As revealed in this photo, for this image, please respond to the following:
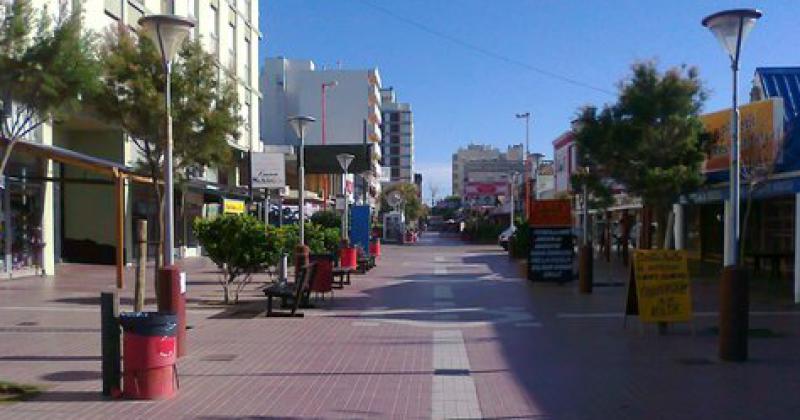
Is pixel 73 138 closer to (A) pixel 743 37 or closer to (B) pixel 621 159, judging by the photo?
(B) pixel 621 159

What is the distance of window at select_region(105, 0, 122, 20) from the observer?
26109 mm

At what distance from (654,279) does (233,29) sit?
31143 millimetres

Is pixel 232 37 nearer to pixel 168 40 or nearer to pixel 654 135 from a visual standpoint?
pixel 654 135

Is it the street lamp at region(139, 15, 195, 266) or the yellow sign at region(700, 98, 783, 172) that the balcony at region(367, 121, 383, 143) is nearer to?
the yellow sign at region(700, 98, 783, 172)

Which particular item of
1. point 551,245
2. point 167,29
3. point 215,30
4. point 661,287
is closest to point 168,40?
point 167,29

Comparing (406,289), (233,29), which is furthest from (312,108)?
(406,289)

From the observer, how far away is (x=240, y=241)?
51.9 feet

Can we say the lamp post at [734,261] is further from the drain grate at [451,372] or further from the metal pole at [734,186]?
the drain grate at [451,372]

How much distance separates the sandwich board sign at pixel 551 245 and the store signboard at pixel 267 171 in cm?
699

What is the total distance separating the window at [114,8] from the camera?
85.7 ft

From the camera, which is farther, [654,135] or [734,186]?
[654,135]

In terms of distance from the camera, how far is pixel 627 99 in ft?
68.5

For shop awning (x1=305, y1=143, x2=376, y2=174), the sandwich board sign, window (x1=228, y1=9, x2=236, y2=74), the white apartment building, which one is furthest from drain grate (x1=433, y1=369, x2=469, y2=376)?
shop awning (x1=305, y1=143, x2=376, y2=174)

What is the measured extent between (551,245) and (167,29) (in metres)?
13.9
